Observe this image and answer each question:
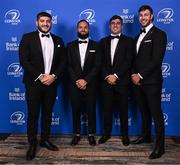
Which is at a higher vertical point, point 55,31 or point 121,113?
point 55,31

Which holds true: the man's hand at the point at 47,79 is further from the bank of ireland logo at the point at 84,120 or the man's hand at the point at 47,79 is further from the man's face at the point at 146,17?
→ the man's face at the point at 146,17

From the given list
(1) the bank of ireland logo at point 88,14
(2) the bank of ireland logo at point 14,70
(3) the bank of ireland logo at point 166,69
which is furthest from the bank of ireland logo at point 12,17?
(3) the bank of ireland logo at point 166,69

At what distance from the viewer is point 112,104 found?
15.9 ft

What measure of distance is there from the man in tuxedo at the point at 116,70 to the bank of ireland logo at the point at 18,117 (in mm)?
1354

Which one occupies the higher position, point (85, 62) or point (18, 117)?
point (85, 62)

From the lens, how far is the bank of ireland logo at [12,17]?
17.0 ft

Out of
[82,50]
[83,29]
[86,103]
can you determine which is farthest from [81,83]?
[83,29]

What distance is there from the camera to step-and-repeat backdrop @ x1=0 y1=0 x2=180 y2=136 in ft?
16.8

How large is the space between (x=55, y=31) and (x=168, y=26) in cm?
172

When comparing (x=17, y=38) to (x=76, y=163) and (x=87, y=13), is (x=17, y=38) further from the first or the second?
(x=76, y=163)

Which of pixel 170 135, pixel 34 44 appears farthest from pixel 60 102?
pixel 170 135

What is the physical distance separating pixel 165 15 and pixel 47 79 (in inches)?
82.9

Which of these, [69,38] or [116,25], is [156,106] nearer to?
[116,25]

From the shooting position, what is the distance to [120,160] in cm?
408
